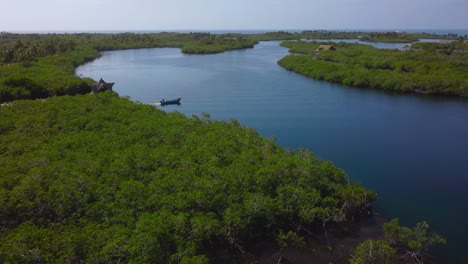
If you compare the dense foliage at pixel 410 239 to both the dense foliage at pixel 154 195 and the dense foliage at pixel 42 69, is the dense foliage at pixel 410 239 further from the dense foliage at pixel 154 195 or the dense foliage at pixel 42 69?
the dense foliage at pixel 42 69

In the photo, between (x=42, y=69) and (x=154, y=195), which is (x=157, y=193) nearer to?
(x=154, y=195)

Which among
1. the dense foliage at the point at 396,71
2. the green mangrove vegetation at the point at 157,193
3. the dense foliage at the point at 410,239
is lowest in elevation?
the dense foliage at the point at 410,239

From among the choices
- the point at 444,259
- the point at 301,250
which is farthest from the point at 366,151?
the point at 301,250

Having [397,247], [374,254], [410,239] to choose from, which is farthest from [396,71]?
[374,254]

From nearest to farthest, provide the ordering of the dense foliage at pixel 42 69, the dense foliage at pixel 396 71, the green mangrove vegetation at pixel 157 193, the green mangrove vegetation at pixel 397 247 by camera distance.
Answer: the green mangrove vegetation at pixel 157 193, the green mangrove vegetation at pixel 397 247, the dense foliage at pixel 42 69, the dense foliage at pixel 396 71

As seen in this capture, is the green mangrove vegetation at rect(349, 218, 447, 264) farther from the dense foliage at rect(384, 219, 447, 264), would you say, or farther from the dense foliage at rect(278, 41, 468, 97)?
the dense foliage at rect(278, 41, 468, 97)

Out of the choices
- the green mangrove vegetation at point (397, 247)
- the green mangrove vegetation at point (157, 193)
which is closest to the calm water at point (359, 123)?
the green mangrove vegetation at point (397, 247)
